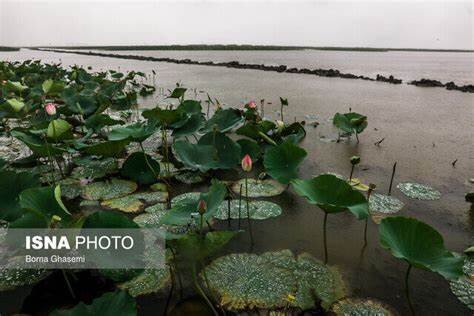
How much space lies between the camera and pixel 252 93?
850 cm

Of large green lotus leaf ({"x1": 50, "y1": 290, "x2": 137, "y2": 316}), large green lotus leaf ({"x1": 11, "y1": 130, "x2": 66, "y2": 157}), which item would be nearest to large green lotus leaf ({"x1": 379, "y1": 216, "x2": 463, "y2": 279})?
large green lotus leaf ({"x1": 50, "y1": 290, "x2": 137, "y2": 316})

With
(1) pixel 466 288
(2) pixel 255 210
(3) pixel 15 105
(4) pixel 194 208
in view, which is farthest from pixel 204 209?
(3) pixel 15 105

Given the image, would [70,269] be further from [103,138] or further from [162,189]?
[103,138]

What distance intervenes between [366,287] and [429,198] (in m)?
1.32

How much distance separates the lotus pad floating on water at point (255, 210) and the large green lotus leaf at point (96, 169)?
46.7 inches

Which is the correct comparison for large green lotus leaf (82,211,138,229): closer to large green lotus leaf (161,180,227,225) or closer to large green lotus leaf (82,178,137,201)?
large green lotus leaf (161,180,227,225)

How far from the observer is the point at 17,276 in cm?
177

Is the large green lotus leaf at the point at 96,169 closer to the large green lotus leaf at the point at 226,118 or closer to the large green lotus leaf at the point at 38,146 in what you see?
the large green lotus leaf at the point at 38,146

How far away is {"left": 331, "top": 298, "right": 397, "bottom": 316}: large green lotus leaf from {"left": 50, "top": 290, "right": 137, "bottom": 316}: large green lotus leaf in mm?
868

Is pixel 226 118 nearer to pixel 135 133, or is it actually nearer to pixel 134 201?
pixel 135 133

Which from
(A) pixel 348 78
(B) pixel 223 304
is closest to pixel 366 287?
(B) pixel 223 304

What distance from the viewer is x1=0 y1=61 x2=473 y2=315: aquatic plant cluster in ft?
4.95

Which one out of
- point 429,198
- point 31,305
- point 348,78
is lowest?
point 31,305

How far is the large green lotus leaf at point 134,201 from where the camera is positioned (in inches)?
98.7
